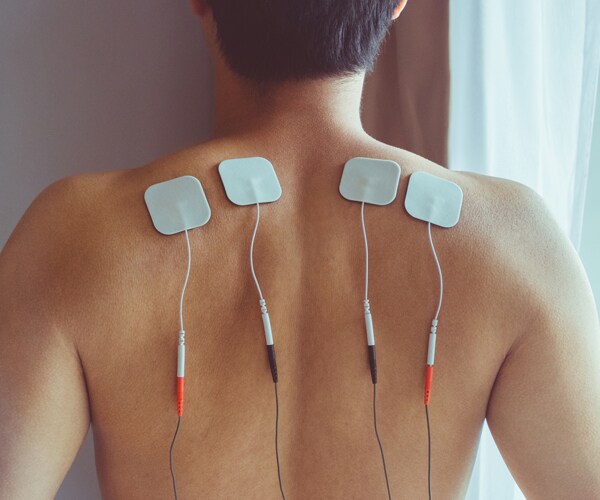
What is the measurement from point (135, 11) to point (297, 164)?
0.72 meters

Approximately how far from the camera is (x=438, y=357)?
86 cm

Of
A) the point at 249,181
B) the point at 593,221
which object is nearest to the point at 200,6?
the point at 249,181

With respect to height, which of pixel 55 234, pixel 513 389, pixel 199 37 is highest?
pixel 199 37

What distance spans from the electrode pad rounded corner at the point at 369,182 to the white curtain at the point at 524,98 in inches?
16.5

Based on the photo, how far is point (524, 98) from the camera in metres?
1.16

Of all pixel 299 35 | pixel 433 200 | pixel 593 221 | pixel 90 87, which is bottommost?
pixel 593 221

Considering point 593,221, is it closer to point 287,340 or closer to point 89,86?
point 287,340

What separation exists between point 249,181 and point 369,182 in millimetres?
176

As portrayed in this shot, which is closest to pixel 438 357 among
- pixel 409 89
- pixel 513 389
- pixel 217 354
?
pixel 513 389

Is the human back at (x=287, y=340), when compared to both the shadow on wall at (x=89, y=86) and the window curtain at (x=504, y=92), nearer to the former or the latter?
the window curtain at (x=504, y=92)

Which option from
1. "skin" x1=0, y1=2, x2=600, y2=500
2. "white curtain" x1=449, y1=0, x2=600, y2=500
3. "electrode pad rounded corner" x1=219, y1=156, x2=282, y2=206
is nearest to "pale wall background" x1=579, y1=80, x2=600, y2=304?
"white curtain" x1=449, y1=0, x2=600, y2=500

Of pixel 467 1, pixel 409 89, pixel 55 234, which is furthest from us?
pixel 409 89

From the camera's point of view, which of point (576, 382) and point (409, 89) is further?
point (409, 89)

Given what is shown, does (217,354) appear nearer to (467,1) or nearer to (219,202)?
(219,202)
